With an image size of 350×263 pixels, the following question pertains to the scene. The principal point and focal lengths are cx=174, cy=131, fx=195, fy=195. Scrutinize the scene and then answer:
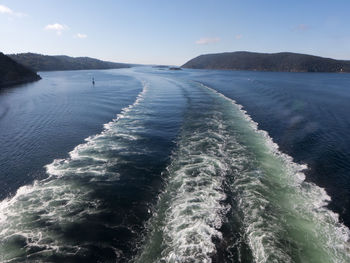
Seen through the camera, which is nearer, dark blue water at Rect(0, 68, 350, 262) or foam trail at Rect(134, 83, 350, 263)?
foam trail at Rect(134, 83, 350, 263)

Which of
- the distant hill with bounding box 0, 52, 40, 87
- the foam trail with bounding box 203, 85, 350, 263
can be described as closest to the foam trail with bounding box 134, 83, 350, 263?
the foam trail with bounding box 203, 85, 350, 263

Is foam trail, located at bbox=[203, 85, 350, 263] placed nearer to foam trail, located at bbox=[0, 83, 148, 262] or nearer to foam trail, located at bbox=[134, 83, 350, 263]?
foam trail, located at bbox=[134, 83, 350, 263]

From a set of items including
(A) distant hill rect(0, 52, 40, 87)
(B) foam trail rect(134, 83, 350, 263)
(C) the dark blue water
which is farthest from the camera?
(A) distant hill rect(0, 52, 40, 87)

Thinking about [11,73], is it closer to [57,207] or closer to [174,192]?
[57,207]

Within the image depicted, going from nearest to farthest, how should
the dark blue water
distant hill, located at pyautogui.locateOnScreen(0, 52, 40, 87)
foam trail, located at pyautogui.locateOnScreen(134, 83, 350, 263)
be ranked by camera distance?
foam trail, located at pyautogui.locateOnScreen(134, 83, 350, 263), the dark blue water, distant hill, located at pyautogui.locateOnScreen(0, 52, 40, 87)

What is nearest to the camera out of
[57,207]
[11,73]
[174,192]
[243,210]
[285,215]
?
[285,215]

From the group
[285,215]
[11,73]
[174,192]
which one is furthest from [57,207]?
[11,73]

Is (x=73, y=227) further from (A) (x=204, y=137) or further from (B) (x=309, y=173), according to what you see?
(B) (x=309, y=173)
